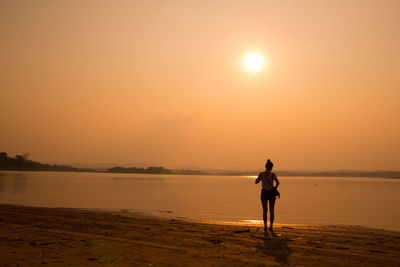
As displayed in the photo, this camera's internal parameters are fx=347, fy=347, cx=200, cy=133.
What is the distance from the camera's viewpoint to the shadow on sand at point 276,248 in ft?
27.1

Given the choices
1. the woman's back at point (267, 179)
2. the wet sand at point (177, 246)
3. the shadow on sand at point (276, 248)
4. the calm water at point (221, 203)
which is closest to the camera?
the wet sand at point (177, 246)

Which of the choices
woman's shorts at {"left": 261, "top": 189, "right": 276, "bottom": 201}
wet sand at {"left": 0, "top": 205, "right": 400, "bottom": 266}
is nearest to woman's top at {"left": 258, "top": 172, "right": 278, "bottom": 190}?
woman's shorts at {"left": 261, "top": 189, "right": 276, "bottom": 201}

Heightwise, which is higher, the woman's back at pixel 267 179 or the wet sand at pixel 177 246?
the woman's back at pixel 267 179

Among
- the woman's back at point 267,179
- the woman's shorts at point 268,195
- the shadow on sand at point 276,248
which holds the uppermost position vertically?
the woman's back at point 267,179

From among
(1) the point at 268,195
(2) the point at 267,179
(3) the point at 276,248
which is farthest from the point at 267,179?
(3) the point at 276,248

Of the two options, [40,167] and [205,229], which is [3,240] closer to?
[205,229]

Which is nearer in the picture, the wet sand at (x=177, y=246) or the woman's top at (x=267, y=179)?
the wet sand at (x=177, y=246)

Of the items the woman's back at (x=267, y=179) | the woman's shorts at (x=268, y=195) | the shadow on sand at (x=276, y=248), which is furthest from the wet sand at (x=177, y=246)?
the woman's back at (x=267, y=179)

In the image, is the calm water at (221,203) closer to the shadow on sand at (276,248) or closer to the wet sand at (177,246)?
the wet sand at (177,246)

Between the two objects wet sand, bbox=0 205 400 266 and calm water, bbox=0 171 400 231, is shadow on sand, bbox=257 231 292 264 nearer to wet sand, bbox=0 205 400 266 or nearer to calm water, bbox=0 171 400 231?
wet sand, bbox=0 205 400 266

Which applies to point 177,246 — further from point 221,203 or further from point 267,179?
point 221,203

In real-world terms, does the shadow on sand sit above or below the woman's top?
below

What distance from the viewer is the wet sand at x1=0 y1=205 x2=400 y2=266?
7.65 metres

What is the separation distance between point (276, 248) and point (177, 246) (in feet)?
8.70
